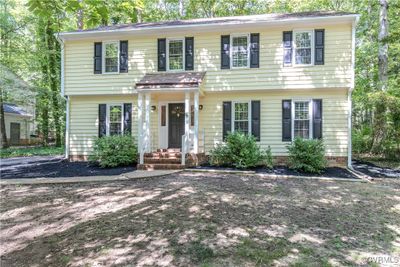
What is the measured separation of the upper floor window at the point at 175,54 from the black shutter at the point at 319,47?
17.4 ft

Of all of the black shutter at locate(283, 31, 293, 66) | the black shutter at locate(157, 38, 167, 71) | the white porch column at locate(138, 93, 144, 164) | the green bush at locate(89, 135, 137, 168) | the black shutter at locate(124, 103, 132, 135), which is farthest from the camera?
the black shutter at locate(124, 103, 132, 135)

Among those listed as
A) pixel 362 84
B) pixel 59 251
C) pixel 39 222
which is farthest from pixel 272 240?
pixel 362 84

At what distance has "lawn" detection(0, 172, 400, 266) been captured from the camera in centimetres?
379

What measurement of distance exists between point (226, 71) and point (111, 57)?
200 inches

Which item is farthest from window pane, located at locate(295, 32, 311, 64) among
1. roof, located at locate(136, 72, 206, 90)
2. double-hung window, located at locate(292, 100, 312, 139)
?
roof, located at locate(136, 72, 206, 90)

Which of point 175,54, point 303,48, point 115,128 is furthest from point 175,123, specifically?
point 303,48

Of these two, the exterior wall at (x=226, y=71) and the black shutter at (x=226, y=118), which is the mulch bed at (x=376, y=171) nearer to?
the exterior wall at (x=226, y=71)

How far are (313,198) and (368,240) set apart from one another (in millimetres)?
2301

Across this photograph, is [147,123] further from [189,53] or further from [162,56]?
[189,53]

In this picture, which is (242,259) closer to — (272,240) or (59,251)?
(272,240)

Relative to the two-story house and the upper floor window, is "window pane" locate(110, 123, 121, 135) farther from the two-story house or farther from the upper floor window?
the upper floor window

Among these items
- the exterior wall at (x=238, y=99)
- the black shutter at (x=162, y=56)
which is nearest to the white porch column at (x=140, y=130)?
the exterior wall at (x=238, y=99)

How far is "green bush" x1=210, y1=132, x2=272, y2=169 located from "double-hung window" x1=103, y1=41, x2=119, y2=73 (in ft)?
18.8

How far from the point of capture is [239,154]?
10.8 meters
